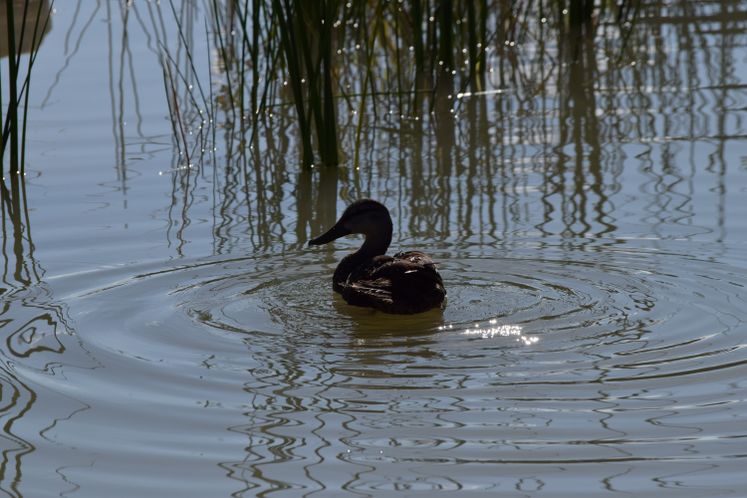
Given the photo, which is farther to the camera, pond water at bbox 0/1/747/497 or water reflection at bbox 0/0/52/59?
water reflection at bbox 0/0/52/59

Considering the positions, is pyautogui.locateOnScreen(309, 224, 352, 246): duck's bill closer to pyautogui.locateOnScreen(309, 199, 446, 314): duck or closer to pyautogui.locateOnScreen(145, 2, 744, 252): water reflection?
pyautogui.locateOnScreen(309, 199, 446, 314): duck

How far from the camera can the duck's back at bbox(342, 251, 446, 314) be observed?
19.2 feet

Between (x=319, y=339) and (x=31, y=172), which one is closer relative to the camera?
(x=319, y=339)

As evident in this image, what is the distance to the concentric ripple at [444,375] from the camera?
13.8ft

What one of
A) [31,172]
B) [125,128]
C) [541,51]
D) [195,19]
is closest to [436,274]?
[31,172]

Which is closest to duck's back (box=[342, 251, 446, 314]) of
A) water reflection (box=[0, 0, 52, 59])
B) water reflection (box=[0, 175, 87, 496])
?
water reflection (box=[0, 175, 87, 496])

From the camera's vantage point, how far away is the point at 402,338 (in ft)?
18.5

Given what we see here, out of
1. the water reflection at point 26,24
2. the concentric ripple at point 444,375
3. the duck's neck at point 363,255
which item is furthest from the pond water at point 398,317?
the water reflection at point 26,24

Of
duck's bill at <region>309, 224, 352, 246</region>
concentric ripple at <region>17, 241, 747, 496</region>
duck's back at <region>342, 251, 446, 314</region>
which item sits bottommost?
concentric ripple at <region>17, 241, 747, 496</region>

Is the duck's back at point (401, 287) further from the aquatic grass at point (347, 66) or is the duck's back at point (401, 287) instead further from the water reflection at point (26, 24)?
the water reflection at point (26, 24)

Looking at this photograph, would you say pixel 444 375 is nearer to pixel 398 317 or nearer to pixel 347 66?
pixel 398 317

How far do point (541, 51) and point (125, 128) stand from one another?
3.97 m

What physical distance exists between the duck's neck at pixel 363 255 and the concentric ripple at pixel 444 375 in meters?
0.11

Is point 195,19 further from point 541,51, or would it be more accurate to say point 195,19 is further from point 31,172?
point 31,172
